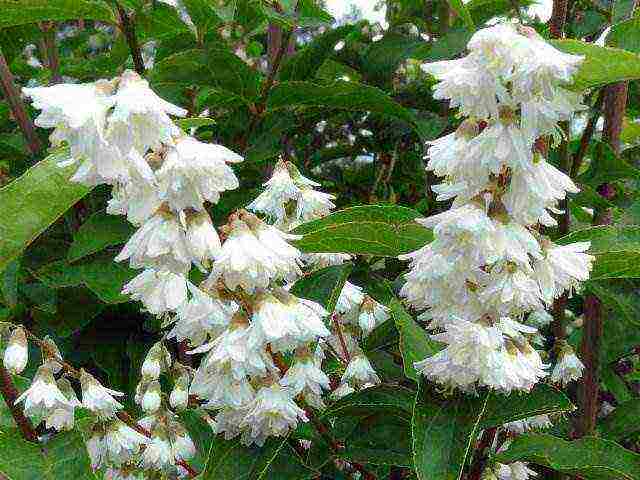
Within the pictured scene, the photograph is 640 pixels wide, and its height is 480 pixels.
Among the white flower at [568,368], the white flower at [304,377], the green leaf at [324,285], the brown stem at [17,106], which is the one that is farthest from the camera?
the brown stem at [17,106]

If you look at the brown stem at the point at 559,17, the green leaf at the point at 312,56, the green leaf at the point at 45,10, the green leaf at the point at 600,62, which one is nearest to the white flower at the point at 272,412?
the green leaf at the point at 600,62

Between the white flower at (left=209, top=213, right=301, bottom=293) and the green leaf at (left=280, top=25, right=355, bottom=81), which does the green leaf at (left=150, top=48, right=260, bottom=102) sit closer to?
the green leaf at (left=280, top=25, right=355, bottom=81)

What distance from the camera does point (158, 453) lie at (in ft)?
5.78

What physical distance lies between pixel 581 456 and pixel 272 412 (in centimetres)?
66

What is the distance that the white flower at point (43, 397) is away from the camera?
65.0 inches

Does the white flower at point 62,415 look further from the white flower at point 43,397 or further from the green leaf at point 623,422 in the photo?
the green leaf at point 623,422

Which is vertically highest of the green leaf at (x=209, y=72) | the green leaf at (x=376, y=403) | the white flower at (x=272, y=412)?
the green leaf at (x=209, y=72)

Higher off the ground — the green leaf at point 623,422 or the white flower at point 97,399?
the white flower at point 97,399

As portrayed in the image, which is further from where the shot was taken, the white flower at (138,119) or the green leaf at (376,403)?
the green leaf at (376,403)

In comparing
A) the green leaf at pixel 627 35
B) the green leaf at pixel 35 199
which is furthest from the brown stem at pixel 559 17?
the green leaf at pixel 35 199

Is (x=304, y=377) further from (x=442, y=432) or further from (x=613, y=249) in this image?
(x=613, y=249)

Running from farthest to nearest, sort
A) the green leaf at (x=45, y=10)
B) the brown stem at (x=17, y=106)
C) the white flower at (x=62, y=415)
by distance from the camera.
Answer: the brown stem at (x=17, y=106)
the green leaf at (x=45, y=10)
the white flower at (x=62, y=415)

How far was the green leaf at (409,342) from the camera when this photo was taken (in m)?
1.51

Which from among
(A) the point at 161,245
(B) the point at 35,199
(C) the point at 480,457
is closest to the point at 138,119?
(A) the point at 161,245
